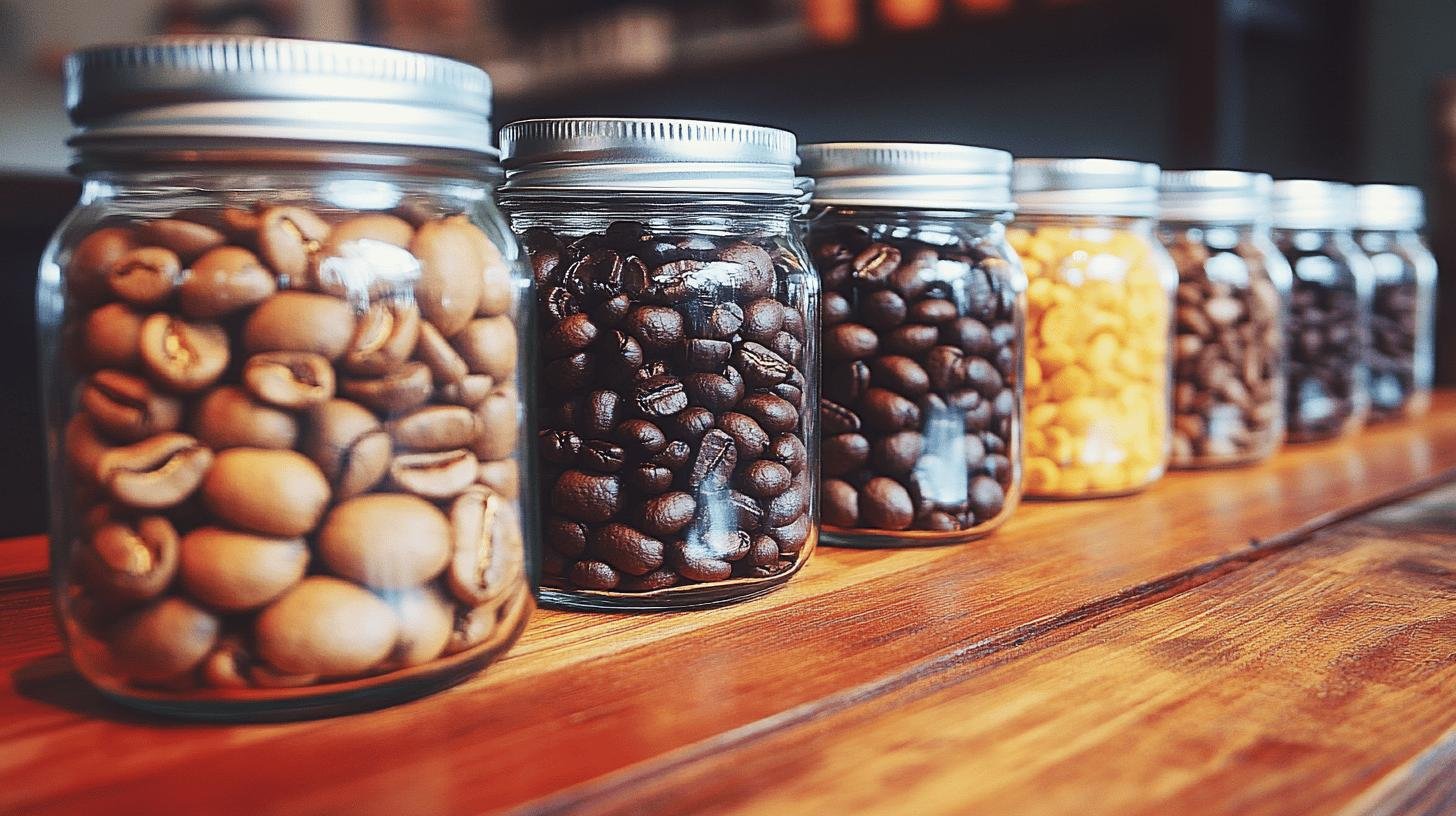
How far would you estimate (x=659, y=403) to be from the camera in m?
0.65

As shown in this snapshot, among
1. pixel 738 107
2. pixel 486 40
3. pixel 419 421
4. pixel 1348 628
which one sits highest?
pixel 486 40

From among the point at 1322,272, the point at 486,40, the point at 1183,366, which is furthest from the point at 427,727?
the point at 486,40

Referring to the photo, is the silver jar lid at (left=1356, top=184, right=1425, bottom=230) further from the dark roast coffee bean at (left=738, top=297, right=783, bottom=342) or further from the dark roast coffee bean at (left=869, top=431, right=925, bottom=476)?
the dark roast coffee bean at (left=738, top=297, right=783, bottom=342)

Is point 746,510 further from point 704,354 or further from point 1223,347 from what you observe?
point 1223,347

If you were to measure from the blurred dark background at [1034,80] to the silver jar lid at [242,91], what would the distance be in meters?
1.02

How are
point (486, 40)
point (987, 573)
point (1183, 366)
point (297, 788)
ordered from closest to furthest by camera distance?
point (297, 788)
point (987, 573)
point (1183, 366)
point (486, 40)

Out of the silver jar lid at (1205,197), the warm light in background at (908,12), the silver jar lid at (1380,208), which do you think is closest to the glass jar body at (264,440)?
the silver jar lid at (1205,197)

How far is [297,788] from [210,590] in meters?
0.08

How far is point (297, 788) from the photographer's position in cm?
44

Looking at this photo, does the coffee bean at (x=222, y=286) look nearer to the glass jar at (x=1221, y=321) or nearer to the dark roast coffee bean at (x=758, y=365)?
the dark roast coffee bean at (x=758, y=365)

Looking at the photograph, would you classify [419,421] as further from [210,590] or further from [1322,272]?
[1322,272]

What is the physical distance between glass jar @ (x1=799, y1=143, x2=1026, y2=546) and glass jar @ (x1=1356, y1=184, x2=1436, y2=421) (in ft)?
2.75

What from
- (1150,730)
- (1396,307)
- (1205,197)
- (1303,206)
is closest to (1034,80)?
(1396,307)

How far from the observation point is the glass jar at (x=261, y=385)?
1.57ft
